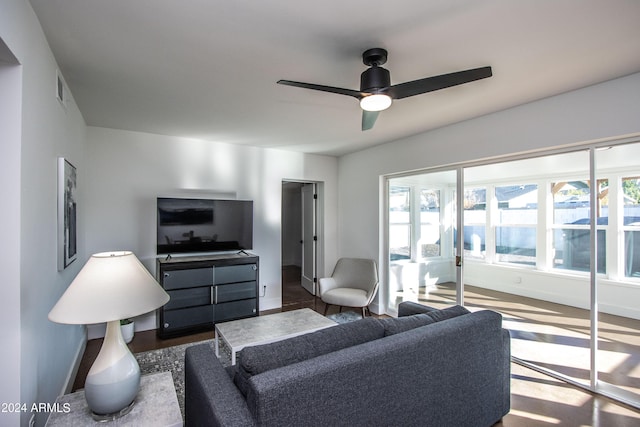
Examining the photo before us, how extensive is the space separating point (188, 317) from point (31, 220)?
2.34m

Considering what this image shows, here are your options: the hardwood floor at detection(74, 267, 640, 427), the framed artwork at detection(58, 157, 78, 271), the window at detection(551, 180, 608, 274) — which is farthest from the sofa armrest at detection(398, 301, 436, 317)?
the framed artwork at detection(58, 157, 78, 271)

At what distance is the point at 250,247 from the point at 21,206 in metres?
2.95

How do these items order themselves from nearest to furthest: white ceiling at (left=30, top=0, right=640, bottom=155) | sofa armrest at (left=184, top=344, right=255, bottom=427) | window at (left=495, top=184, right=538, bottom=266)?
sofa armrest at (left=184, top=344, right=255, bottom=427) → white ceiling at (left=30, top=0, right=640, bottom=155) → window at (left=495, top=184, right=538, bottom=266)

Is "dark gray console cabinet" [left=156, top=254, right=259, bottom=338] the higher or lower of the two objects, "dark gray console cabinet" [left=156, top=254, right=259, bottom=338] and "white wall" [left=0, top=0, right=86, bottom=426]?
the lower

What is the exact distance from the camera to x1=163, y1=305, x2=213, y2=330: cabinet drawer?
3.43 meters

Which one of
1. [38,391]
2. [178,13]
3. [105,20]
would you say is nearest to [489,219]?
[178,13]

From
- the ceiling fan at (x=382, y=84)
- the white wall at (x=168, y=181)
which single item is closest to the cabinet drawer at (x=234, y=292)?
the white wall at (x=168, y=181)

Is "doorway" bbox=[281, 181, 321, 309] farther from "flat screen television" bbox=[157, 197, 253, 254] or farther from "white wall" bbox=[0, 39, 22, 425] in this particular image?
"white wall" bbox=[0, 39, 22, 425]

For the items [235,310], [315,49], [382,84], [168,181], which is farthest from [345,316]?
[315,49]

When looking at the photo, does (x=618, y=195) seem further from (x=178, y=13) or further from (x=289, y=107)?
(x=178, y=13)

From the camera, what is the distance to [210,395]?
127 cm

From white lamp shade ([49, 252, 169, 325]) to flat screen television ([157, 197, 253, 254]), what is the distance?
94.7 inches

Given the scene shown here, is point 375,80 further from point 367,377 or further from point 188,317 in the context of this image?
point 188,317

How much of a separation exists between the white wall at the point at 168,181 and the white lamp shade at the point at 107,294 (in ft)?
8.44
